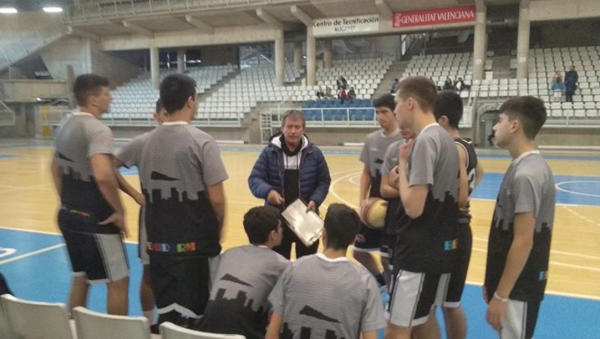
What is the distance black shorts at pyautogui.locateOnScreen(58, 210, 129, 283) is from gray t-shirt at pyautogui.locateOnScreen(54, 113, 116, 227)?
0.07 metres

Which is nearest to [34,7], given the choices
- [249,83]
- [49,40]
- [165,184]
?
[49,40]

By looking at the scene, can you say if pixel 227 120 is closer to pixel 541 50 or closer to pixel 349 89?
pixel 349 89

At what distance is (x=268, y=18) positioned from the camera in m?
22.5

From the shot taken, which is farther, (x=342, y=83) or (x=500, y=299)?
(x=342, y=83)

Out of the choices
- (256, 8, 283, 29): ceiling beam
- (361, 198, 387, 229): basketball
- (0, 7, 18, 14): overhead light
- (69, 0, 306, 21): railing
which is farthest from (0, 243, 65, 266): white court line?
(0, 7, 18, 14): overhead light

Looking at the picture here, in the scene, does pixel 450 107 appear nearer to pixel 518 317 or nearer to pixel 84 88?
pixel 518 317

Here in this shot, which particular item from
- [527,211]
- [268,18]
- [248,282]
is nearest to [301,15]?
[268,18]

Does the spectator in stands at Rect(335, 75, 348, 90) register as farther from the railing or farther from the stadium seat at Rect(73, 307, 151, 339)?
the stadium seat at Rect(73, 307, 151, 339)

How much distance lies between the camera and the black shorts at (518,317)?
227cm

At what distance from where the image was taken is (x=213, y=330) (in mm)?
2260

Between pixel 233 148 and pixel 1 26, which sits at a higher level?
pixel 1 26

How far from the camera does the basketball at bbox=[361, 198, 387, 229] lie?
3.15 metres

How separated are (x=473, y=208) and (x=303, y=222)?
16.0 feet

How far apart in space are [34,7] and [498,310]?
30.8m
